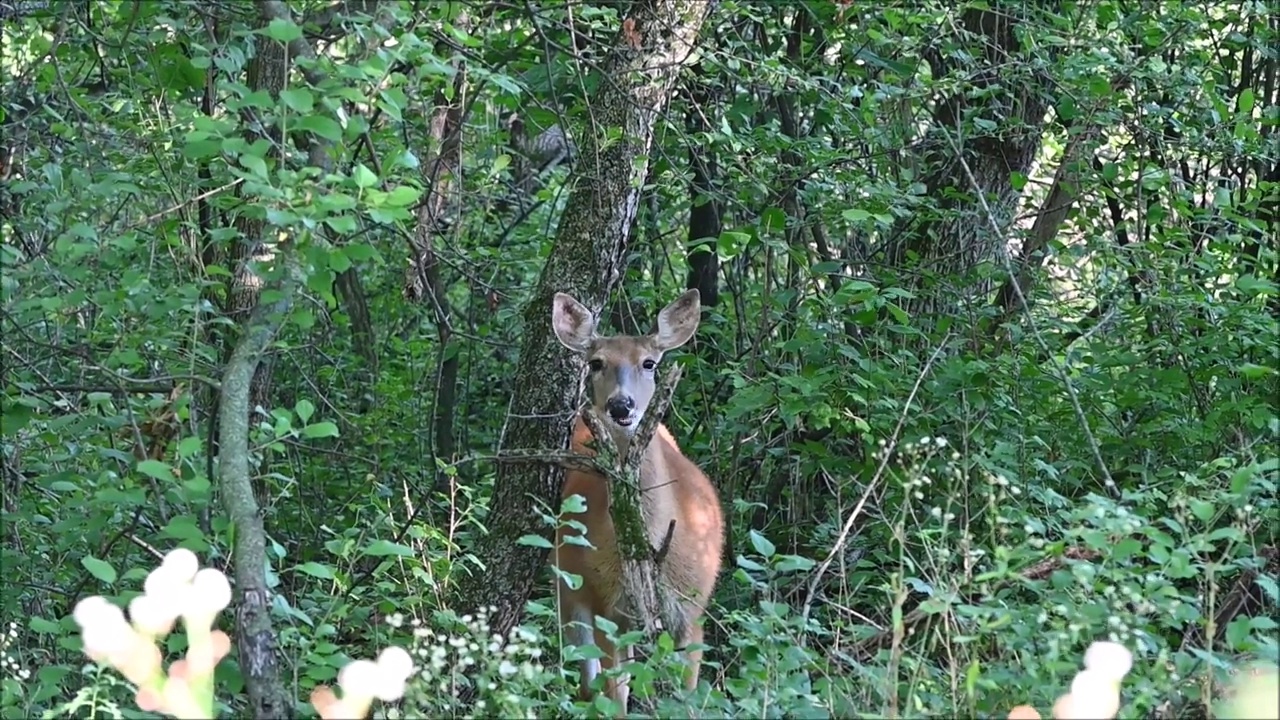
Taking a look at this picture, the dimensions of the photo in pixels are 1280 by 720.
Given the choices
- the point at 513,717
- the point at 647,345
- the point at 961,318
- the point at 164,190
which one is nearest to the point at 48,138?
the point at 164,190

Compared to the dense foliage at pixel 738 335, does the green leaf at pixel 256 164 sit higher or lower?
higher

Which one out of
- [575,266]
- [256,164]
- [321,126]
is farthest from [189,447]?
[575,266]

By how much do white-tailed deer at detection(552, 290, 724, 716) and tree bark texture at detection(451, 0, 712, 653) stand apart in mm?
121

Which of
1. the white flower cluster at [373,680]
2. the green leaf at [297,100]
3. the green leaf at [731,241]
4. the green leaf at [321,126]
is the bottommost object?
the green leaf at [731,241]

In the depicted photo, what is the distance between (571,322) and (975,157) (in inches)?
124

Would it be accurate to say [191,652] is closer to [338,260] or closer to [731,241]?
[338,260]

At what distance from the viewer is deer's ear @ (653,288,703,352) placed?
22.5 ft

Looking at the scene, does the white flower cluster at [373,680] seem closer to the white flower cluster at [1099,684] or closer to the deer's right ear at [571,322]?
the white flower cluster at [1099,684]

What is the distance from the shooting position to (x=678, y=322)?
6.90 m

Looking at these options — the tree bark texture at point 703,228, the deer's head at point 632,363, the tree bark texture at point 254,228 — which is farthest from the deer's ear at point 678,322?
the tree bark texture at point 254,228

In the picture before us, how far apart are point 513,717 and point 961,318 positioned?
4.18m

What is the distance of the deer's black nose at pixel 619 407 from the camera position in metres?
6.43

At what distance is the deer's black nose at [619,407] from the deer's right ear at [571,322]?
65 centimetres

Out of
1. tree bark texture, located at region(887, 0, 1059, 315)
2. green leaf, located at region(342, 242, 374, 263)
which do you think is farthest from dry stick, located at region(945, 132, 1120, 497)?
green leaf, located at region(342, 242, 374, 263)
